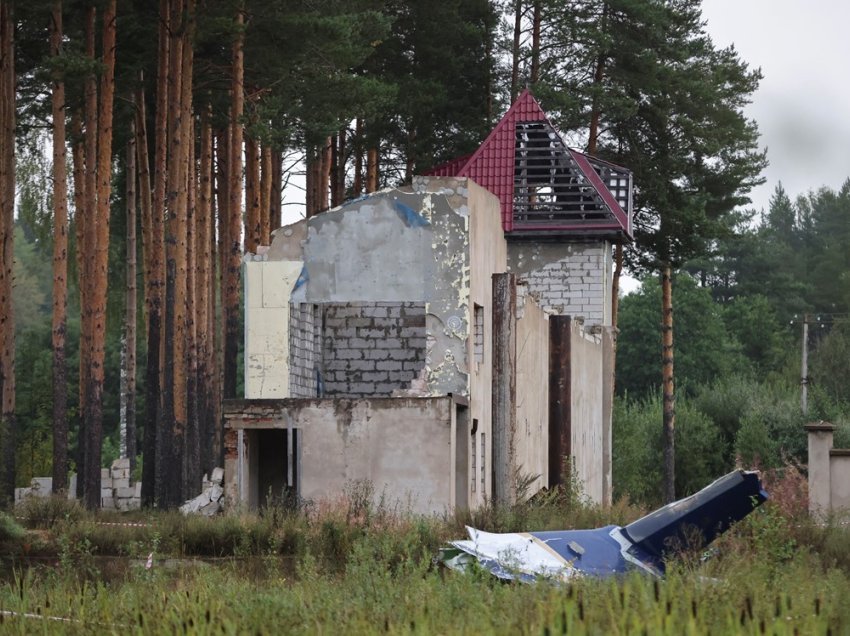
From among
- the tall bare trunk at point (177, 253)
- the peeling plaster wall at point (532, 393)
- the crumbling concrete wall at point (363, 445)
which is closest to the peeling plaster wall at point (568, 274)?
the peeling plaster wall at point (532, 393)

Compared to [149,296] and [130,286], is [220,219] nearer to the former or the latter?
[130,286]

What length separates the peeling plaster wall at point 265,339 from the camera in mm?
26266

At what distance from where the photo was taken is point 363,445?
1001 inches

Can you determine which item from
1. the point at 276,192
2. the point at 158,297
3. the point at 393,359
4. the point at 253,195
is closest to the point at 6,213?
the point at 158,297

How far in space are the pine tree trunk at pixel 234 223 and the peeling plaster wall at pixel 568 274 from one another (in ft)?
21.1

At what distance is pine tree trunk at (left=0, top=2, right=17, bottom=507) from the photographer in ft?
112

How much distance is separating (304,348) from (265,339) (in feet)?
3.59

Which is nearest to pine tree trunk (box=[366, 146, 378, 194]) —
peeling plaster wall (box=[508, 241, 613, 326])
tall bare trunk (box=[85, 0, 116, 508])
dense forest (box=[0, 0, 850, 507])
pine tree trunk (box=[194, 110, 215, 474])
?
dense forest (box=[0, 0, 850, 507])

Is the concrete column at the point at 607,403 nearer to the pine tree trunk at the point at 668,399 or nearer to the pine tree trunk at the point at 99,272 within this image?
the pine tree trunk at the point at 668,399

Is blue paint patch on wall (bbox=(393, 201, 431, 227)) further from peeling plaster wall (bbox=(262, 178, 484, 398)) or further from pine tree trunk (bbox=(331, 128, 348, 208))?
pine tree trunk (bbox=(331, 128, 348, 208))

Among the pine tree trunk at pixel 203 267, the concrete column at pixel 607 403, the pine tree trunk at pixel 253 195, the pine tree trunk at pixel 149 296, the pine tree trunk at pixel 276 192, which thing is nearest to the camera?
the pine tree trunk at pixel 149 296

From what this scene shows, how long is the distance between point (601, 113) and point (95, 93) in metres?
17.2

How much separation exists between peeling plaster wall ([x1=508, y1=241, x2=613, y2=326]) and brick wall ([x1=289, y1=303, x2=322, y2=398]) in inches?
537

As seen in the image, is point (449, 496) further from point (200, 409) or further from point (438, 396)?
point (200, 409)
